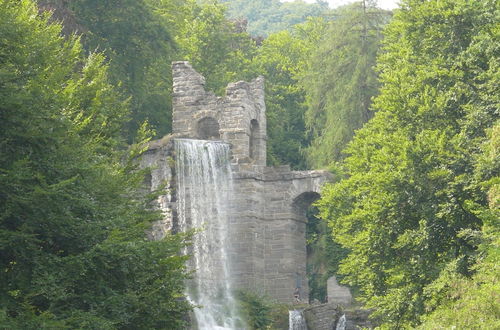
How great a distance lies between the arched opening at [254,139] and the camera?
146 ft

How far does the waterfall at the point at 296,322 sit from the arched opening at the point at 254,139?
7.40m

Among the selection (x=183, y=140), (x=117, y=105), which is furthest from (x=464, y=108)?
(x=183, y=140)

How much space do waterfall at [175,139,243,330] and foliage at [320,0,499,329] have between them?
717cm

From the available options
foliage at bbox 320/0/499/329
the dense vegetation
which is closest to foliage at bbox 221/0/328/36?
the dense vegetation

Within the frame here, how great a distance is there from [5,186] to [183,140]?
22266mm

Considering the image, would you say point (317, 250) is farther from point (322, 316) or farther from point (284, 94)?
point (284, 94)

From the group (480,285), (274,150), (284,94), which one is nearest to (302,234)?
(274,150)

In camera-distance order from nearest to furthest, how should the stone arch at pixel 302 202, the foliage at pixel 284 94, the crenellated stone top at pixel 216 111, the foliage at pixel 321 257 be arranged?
the crenellated stone top at pixel 216 111 < the stone arch at pixel 302 202 < the foliage at pixel 321 257 < the foliage at pixel 284 94

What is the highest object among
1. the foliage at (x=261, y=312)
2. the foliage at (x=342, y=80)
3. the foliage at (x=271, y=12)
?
the foliage at (x=271, y=12)

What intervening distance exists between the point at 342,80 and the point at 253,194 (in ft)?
21.8

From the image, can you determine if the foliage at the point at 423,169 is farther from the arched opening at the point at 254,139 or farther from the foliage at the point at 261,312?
the arched opening at the point at 254,139

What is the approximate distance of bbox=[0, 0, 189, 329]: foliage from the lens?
18.6 metres

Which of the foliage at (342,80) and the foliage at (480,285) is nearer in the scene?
the foliage at (480,285)

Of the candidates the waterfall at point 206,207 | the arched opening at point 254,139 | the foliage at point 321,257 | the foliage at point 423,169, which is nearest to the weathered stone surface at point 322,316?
the waterfall at point 206,207
